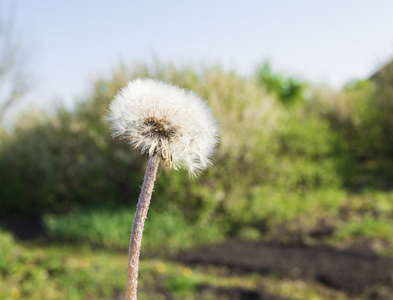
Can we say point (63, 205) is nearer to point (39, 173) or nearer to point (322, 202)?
point (39, 173)

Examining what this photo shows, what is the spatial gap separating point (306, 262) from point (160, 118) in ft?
20.5

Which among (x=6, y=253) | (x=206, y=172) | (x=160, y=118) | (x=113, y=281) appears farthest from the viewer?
(x=206, y=172)

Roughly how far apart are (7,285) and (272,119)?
6.10 meters

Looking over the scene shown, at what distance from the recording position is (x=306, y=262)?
6.47m

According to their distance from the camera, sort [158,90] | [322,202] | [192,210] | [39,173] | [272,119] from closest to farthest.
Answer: [158,90], [192,210], [272,119], [322,202], [39,173]

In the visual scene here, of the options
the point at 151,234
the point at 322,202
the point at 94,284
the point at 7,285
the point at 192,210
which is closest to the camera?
the point at 94,284

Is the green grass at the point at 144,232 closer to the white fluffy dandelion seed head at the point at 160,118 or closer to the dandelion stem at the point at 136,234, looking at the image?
the white fluffy dandelion seed head at the point at 160,118

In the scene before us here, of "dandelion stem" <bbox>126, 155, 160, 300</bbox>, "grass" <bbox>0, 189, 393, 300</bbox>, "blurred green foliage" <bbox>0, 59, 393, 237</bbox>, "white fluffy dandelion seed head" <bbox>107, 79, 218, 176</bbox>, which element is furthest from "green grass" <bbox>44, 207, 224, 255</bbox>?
"dandelion stem" <bbox>126, 155, 160, 300</bbox>

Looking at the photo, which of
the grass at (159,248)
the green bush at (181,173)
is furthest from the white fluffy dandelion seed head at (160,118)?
the green bush at (181,173)

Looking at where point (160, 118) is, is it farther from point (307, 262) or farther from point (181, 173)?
point (181, 173)

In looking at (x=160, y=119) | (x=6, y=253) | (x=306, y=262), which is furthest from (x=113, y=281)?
(x=160, y=119)

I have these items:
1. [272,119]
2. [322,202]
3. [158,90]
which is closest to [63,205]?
[272,119]

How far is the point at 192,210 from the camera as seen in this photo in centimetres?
845

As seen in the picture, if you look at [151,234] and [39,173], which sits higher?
[39,173]
